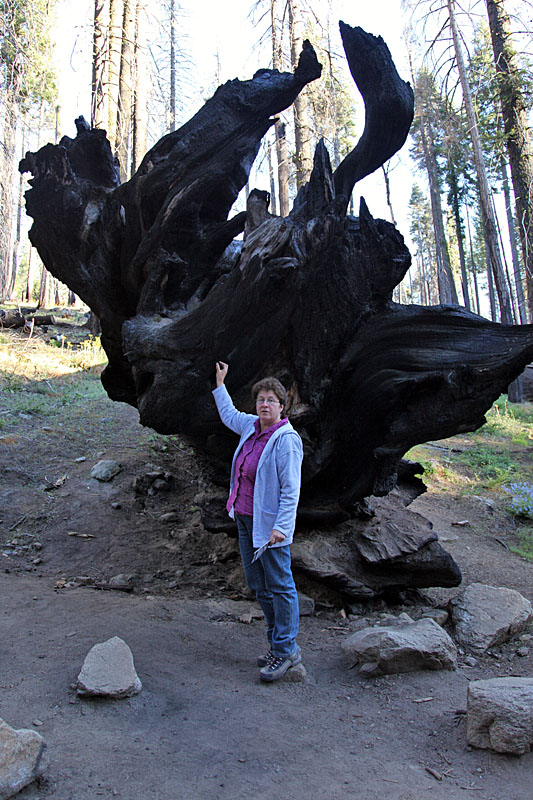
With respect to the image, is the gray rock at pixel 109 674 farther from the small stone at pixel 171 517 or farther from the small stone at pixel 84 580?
the small stone at pixel 171 517

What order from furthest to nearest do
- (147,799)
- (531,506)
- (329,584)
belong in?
1. (531,506)
2. (329,584)
3. (147,799)

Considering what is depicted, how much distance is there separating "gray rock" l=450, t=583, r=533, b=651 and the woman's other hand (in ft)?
9.50

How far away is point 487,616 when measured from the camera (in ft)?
15.1

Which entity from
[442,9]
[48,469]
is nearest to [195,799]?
[48,469]

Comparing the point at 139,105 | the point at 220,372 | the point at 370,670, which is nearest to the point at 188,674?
the point at 370,670

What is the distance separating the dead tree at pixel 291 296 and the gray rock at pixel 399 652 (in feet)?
3.61

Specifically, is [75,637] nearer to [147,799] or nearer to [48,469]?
[147,799]

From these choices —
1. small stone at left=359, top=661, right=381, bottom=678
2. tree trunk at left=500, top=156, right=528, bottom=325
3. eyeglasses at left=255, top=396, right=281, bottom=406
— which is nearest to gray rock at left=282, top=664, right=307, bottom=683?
small stone at left=359, top=661, right=381, bottom=678

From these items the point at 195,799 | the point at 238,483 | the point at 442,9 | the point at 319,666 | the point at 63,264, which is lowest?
the point at 319,666

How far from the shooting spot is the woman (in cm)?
360

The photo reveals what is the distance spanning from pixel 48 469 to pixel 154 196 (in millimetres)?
4103

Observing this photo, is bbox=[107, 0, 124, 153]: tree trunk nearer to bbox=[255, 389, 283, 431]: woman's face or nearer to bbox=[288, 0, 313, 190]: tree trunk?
bbox=[288, 0, 313, 190]: tree trunk

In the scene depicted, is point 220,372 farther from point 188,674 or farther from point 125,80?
point 125,80

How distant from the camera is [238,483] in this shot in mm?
3955
